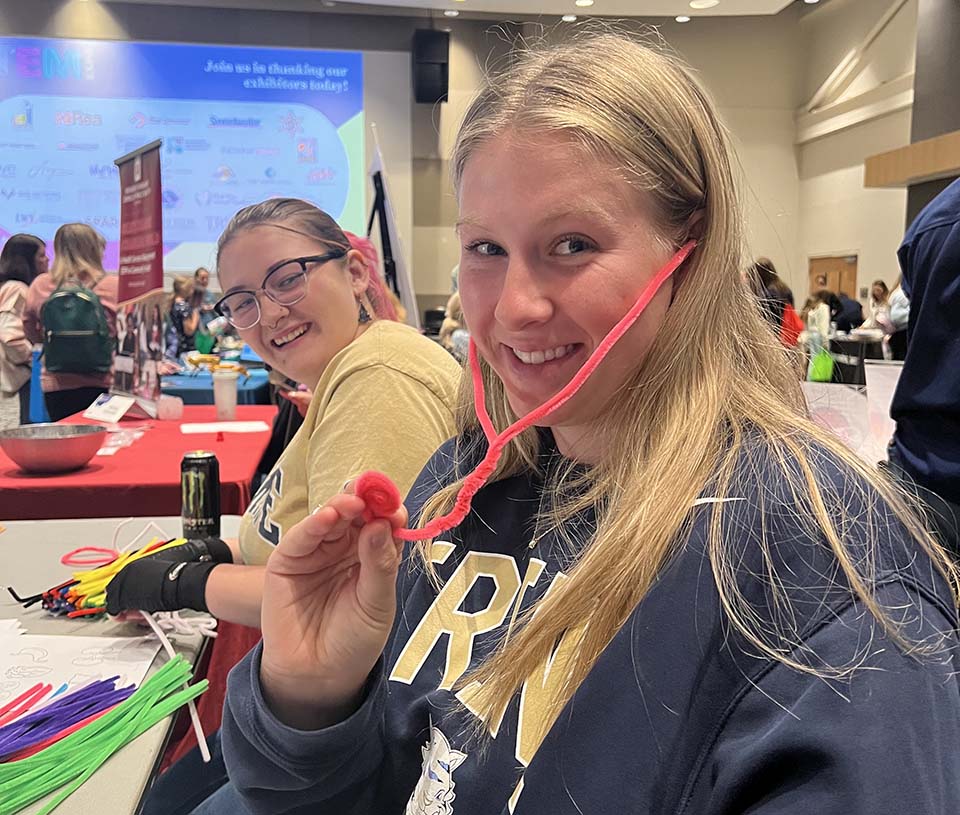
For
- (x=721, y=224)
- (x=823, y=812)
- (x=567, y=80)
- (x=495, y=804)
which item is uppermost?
(x=567, y=80)

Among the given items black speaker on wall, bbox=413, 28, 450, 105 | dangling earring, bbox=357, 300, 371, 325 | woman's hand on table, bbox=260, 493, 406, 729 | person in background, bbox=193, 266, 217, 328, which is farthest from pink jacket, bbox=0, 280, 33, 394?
black speaker on wall, bbox=413, 28, 450, 105

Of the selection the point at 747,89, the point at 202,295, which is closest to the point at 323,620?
the point at 202,295

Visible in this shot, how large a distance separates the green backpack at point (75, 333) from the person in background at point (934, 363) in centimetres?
298

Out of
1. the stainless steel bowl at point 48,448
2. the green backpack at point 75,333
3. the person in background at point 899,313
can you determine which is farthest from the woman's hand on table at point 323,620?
the green backpack at point 75,333

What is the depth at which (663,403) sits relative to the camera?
71 cm

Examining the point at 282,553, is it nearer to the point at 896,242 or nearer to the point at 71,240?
the point at 71,240

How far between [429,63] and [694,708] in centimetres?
842

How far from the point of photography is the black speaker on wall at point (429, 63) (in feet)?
26.3

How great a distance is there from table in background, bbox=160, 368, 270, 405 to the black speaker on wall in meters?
4.81

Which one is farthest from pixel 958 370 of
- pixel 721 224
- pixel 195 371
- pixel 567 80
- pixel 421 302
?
pixel 421 302

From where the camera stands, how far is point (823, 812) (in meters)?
0.48

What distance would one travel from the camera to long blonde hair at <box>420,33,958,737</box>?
62cm

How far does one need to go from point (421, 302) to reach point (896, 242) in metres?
5.37

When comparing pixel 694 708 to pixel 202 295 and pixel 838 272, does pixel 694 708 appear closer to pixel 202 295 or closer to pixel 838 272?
pixel 202 295
